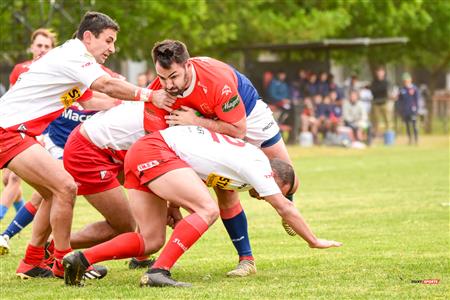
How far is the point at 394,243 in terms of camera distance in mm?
10648

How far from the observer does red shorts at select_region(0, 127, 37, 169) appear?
Answer: 827cm

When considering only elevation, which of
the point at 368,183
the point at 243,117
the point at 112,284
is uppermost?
the point at 243,117

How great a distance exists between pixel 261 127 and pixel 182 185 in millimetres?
1726

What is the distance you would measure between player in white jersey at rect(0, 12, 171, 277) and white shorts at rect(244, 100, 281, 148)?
118 centimetres

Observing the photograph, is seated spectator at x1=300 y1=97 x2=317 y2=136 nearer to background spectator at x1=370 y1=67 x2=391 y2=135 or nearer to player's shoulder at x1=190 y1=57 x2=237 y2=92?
background spectator at x1=370 y1=67 x2=391 y2=135

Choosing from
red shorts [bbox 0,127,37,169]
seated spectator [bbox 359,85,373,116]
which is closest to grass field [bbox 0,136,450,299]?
red shorts [bbox 0,127,37,169]

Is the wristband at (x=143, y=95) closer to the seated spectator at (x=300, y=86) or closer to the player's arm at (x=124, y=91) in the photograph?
the player's arm at (x=124, y=91)

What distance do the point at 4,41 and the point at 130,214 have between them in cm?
1787

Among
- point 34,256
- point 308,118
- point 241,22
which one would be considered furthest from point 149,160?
point 241,22

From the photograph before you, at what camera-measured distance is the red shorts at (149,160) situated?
7.86 meters

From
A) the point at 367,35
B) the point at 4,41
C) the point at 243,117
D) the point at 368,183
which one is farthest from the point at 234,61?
the point at 243,117

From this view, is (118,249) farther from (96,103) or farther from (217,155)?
(96,103)

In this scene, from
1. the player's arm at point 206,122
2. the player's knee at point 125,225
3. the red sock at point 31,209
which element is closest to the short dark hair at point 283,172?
the player's arm at point 206,122

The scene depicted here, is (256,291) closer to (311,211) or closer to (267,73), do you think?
(311,211)
